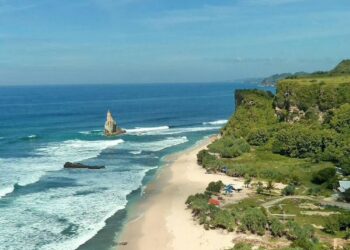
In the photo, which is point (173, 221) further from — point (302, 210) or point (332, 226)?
point (332, 226)

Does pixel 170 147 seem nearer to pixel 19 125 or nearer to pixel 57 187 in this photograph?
pixel 57 187

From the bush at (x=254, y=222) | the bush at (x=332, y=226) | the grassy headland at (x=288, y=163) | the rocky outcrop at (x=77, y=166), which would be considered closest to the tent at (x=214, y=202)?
the grassy headland at (x=288, y=163)

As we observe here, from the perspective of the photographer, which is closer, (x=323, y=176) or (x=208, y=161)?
(x=323, y=176)

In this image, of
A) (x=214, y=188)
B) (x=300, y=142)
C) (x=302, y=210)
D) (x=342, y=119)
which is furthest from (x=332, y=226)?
(x=342, y=119)

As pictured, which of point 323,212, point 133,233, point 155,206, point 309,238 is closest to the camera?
point 309,238

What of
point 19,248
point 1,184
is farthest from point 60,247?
point 1,184

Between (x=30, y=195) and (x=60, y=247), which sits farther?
(x=30, y=195)
